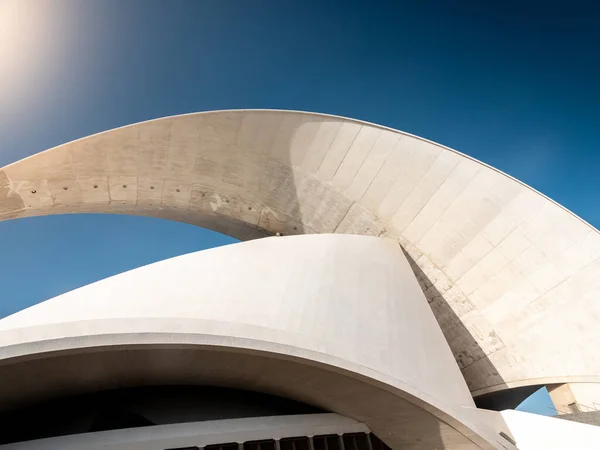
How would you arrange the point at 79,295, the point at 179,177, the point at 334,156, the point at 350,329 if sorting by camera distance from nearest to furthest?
the point at 79,295
the point at 350,329
the point at 334,156
the point at 179,177

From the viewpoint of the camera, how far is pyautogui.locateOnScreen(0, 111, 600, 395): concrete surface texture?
9.62m

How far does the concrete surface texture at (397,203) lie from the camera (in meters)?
9.62

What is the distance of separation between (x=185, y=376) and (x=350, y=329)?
3.09 metres

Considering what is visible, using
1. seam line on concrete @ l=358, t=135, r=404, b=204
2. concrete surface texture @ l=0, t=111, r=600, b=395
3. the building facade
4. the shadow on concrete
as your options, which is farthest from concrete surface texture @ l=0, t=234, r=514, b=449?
seam line on concrete @ l=358, t=135, r=404, b=204

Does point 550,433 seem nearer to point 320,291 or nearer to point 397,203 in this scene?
point 320,291

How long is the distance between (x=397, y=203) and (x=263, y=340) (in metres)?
7.34

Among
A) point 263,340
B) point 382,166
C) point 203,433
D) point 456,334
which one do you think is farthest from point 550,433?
point 382,166

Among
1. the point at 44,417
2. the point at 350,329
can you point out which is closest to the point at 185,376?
the point at 44,417

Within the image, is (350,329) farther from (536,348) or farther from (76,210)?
(76,210)

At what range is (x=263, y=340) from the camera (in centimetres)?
554

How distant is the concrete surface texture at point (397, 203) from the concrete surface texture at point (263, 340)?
104 inches

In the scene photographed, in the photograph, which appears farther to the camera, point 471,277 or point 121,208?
point 121,208

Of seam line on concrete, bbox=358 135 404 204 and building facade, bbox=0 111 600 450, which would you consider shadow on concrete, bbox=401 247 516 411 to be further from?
seam line on concrete, bbox=358 135 404 204

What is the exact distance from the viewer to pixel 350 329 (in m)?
7.45
